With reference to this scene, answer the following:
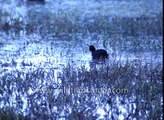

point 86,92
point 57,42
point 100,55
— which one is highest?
point 57,42

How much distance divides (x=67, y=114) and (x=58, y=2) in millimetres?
10069

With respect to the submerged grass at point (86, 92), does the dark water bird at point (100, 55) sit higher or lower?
higher

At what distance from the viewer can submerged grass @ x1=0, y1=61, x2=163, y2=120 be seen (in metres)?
5.48

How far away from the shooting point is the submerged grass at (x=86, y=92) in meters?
5.48

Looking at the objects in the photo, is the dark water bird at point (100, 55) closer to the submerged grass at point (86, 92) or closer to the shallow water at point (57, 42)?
the shallow water at point (57, 42)

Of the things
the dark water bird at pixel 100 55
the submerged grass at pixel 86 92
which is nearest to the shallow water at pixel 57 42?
the dark water bird at pixel 100 55

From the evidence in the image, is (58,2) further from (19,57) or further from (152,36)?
(19,57)

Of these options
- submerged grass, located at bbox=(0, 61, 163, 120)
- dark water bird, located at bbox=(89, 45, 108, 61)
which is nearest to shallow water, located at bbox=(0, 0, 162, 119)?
dark water bird, located at bbox=(89, 45, 108, 61)

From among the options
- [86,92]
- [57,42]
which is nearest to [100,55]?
[86,92]

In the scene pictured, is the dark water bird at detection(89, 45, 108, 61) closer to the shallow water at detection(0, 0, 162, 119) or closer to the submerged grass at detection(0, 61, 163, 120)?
the shallow water at detection(0, 0, 162, 119)

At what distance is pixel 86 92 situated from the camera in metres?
6.13

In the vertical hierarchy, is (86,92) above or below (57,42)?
below

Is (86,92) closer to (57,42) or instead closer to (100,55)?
(100,55)

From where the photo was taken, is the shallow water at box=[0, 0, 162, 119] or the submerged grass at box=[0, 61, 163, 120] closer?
the submerged grass at box=[0, 61, 163, 120]
